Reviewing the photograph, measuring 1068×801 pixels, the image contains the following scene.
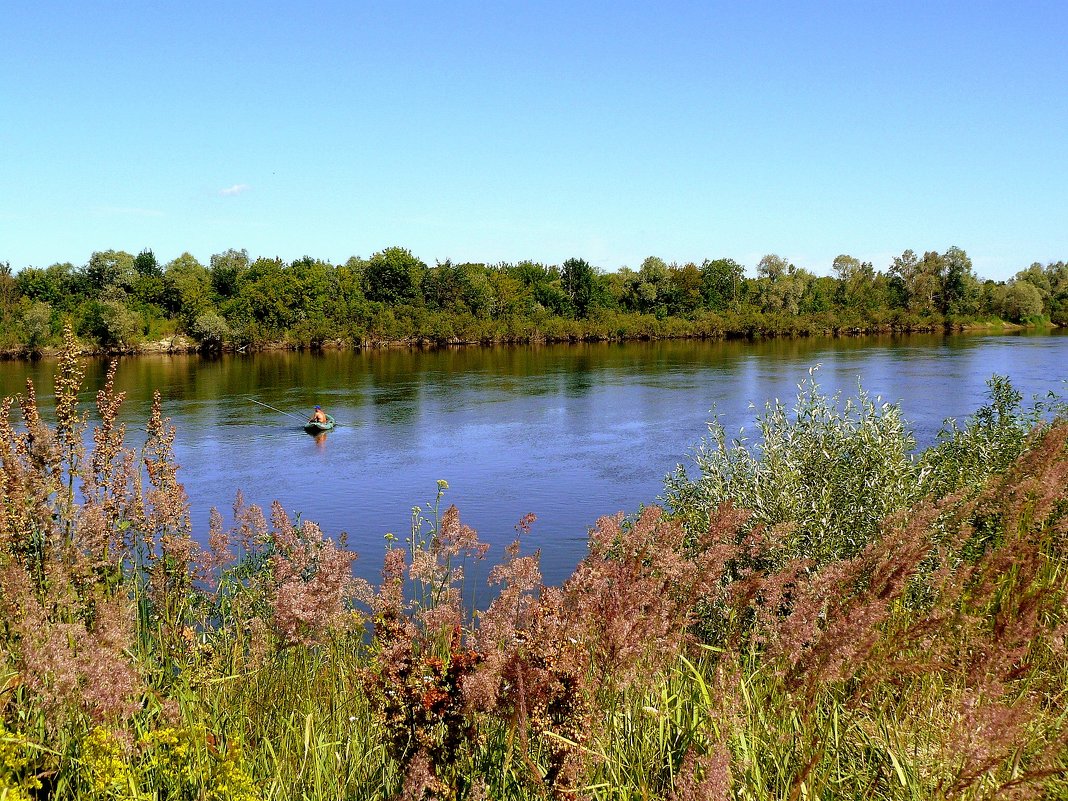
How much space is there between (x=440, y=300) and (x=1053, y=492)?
9942 centimetres

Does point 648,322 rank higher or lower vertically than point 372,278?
lower

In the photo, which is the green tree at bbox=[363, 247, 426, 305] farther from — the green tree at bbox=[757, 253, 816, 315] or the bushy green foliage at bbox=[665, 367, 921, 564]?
the bushy green foliage at bbox=[665, 367, 921, 564]

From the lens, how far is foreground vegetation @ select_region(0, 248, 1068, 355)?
8538 cm

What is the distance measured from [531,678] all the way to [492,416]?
124 feet

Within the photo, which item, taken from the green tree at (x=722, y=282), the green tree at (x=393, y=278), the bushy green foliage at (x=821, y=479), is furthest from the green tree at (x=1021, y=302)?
the bushy green foliage at (x=821, y=479)

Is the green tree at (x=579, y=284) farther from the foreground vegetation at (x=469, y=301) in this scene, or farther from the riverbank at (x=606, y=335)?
the riverbank at (x=606, y=335)

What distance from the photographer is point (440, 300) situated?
102 m

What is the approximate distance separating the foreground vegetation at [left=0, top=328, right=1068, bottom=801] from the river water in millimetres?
11993

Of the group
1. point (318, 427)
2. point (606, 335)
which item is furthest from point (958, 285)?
point (318, 427)

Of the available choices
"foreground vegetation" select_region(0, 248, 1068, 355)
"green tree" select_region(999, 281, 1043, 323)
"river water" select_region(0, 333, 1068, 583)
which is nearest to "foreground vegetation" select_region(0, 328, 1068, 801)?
"river water" select_region(0, 333, 1068, 583)

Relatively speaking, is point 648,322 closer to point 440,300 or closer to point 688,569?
point 440,300

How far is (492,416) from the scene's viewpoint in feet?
133

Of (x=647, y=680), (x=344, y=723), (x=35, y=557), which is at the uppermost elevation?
(x=35, y=557)

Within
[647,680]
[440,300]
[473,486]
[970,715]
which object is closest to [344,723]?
[647,680]
